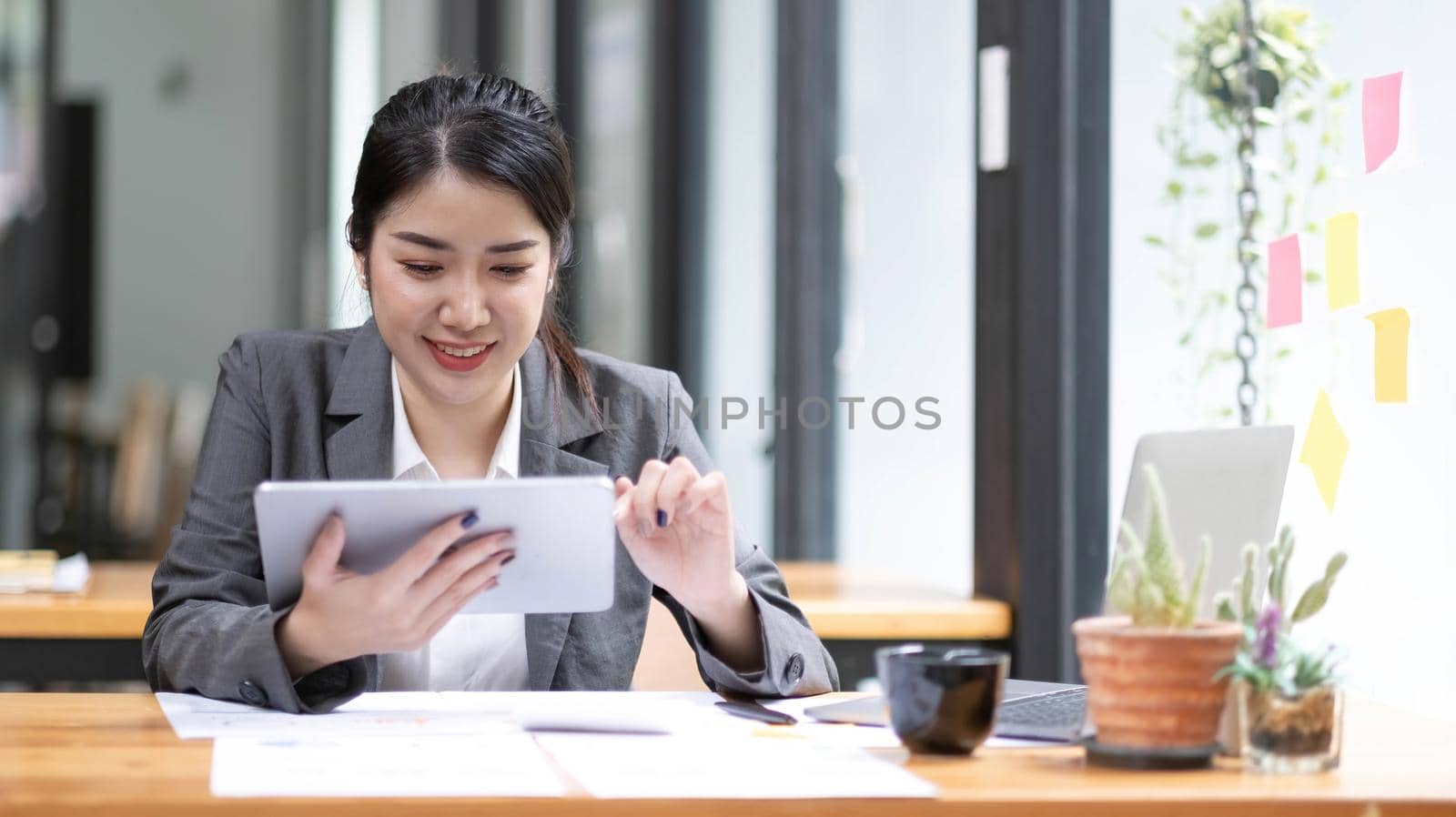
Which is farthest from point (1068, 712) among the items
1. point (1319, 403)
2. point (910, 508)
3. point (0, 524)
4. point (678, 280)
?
point (0, 524)

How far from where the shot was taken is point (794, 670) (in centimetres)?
155

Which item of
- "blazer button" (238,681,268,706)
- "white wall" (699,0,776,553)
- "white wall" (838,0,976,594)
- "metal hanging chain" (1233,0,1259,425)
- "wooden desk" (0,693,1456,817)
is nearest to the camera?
"wooden desk" (0,693,1456,817)

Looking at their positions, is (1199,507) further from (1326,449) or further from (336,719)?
(336,719)

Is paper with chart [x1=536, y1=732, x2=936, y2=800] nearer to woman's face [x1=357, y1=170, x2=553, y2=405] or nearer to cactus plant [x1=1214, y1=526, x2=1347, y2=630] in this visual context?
cactus plant [x1=1214, y1=526, x2=1347, y2=630]

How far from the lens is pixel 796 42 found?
3.55 metres

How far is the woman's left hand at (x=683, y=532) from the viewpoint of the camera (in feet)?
4.66

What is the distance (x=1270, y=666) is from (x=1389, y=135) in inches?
31.0

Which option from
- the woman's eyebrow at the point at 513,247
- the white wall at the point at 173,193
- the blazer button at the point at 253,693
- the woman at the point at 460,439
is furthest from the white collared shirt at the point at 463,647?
the white wall at the point at 173,193

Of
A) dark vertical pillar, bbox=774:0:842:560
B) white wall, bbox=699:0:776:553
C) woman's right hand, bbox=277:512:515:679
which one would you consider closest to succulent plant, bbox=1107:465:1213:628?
woman's right hand, bbox=277:512:515:679

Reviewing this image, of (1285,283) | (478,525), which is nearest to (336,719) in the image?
(478,525)

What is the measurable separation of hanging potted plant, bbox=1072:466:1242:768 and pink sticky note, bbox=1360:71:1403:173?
0.73 metres

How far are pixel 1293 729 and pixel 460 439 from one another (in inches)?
40.0

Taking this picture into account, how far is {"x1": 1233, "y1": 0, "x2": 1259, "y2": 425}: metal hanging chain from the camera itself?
1.91 m

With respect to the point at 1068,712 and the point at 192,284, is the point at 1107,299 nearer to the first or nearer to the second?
the point at 1068,712
